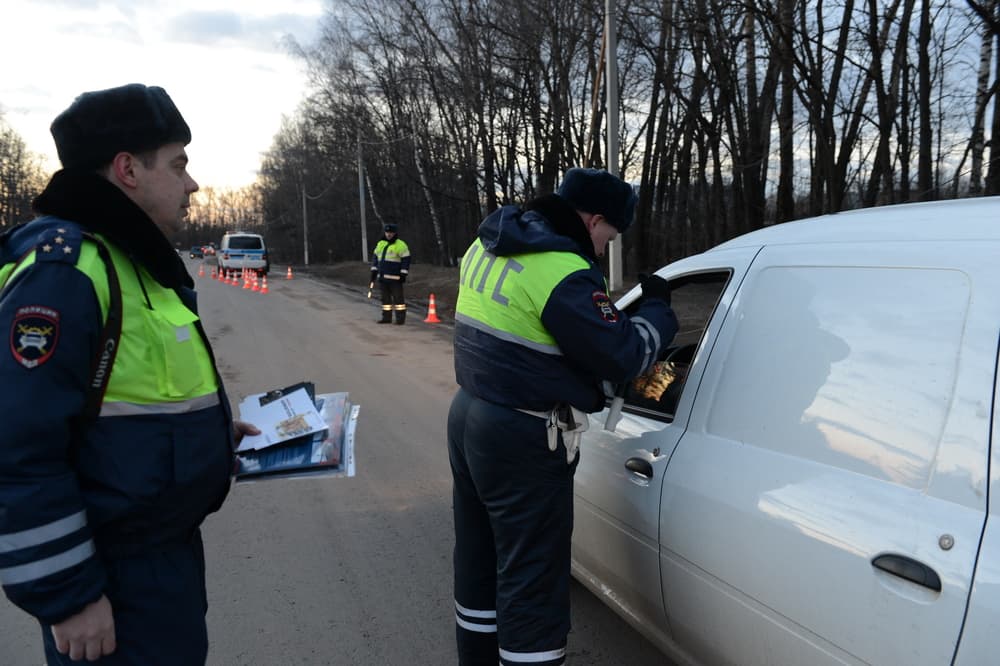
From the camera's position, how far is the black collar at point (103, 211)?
1530mm

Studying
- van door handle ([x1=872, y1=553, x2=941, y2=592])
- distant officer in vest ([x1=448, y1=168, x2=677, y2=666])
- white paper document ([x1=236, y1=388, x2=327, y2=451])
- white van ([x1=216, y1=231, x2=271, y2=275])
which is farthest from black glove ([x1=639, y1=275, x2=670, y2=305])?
white van ([x1=216, y1=231, x2=271, y2=275])

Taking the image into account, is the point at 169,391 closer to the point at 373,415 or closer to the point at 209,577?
the point at 209,577

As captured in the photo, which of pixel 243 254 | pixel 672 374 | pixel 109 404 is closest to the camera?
pixel 109 404

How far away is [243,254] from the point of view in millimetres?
31875

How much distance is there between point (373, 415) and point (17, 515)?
5.56 meters

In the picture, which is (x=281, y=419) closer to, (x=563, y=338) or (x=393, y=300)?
(x=563, y=338)

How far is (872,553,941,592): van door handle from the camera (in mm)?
1509

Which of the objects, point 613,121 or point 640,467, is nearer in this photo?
point 640,467

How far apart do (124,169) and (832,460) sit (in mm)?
1933

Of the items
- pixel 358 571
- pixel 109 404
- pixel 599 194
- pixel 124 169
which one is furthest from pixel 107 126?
pixel 358 571

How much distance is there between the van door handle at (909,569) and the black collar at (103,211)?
1.84 m

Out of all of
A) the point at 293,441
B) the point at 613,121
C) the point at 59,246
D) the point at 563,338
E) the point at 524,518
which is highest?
the point at 613,121

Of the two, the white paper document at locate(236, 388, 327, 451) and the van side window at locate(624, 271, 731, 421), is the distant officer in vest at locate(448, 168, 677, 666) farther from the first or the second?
the white paper document at locate(236, 388, 327, 451)

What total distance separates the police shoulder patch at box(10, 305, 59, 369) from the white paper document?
77cm
